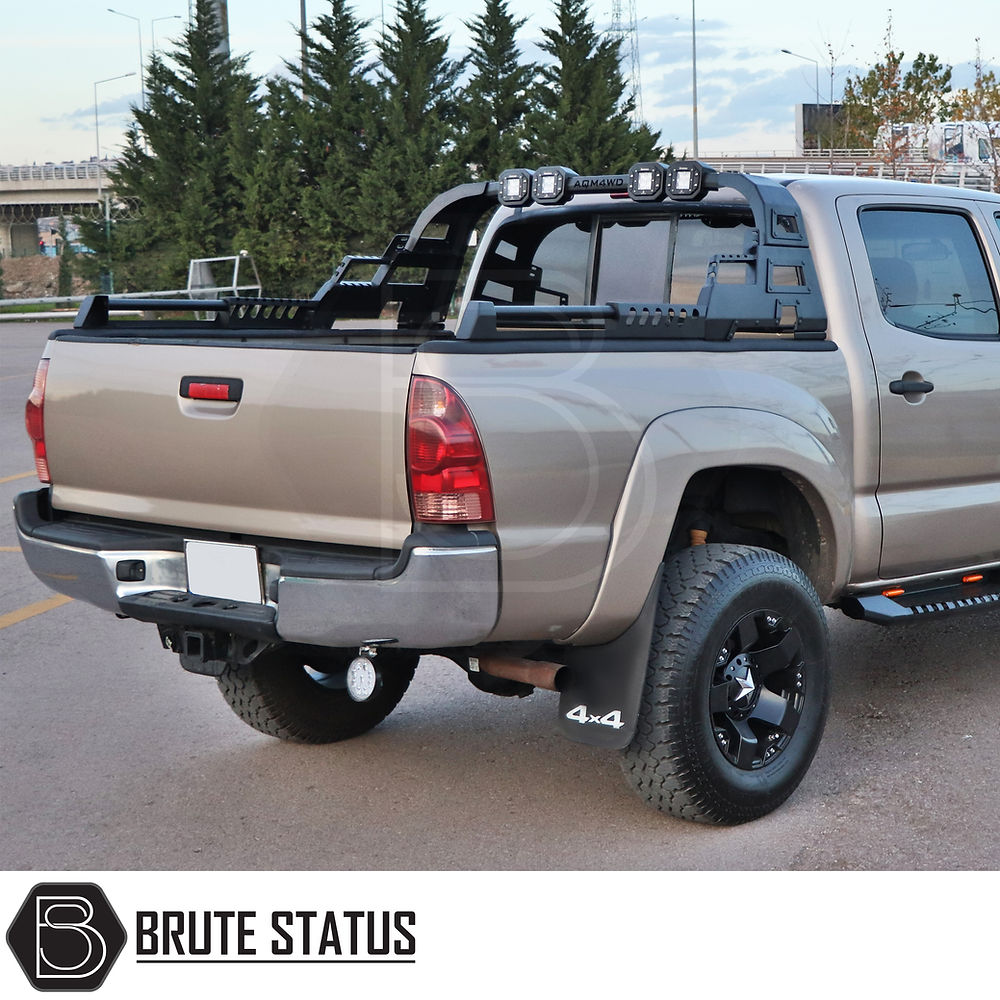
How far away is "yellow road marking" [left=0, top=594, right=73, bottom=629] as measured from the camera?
6844 mm

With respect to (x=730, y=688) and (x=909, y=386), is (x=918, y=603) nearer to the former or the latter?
(x=909, y=386)

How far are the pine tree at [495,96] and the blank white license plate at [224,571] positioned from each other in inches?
1633

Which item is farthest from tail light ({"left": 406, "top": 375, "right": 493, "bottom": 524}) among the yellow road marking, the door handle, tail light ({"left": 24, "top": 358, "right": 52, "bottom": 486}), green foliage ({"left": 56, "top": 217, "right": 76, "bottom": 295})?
green foliage ({"left": 56, "top": 217, "right": 76, "bottom": 295})

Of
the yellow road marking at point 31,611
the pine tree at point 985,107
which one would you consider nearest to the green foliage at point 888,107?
the pine tree at point 985,107

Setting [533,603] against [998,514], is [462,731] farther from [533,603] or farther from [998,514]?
[998,514]

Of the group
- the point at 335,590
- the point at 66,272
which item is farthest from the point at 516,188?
the point at 66,272

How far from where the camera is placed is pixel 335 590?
11.5ft

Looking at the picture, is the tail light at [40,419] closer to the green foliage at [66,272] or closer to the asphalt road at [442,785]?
the asphalt road at [442,785]

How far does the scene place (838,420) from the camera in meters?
4.40

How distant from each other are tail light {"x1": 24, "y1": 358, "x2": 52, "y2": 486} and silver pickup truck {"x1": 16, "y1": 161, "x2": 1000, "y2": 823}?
0.02m

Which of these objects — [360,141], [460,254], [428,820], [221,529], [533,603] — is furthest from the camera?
[360,141]

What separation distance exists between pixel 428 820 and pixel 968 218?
3035mm

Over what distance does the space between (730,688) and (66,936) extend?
1923mm

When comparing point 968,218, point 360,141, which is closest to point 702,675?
point 968,218
